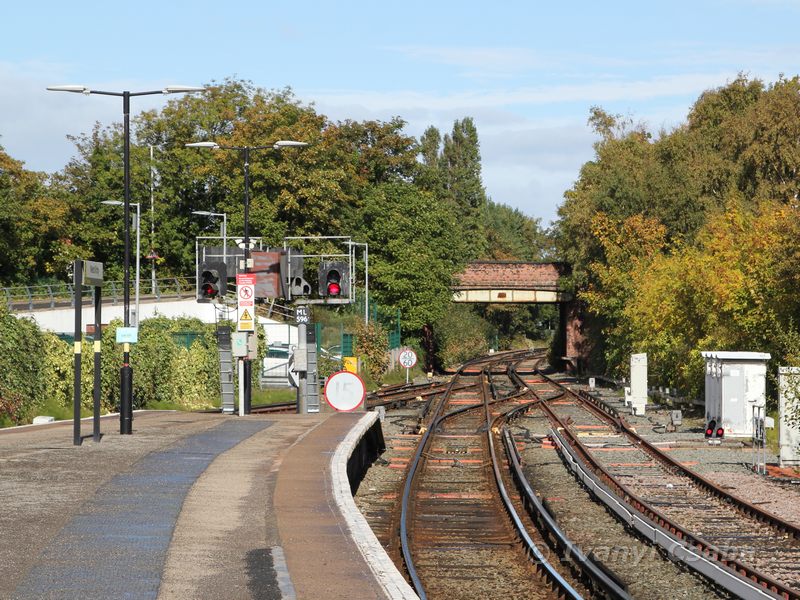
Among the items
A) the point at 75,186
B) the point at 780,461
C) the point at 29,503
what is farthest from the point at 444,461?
the point at 75,186

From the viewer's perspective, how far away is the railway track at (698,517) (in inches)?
514

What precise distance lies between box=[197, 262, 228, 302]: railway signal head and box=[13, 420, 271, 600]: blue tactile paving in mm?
9478

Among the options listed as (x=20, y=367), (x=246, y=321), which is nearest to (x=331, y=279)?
(x=246, y=321)

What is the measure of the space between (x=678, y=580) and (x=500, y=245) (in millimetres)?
134036

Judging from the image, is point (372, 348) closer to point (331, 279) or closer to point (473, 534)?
point (331, 279)

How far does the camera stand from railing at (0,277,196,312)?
6122 cm

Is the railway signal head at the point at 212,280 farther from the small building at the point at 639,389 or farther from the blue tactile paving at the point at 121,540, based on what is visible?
the small building at the point at 639,389

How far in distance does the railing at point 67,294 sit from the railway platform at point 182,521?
37564mm

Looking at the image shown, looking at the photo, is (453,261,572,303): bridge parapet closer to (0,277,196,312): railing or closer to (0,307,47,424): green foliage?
(0,277,196,312): railing

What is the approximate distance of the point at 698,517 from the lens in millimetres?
17641

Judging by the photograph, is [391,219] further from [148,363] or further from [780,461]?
[780,461]

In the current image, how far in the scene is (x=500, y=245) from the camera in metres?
146

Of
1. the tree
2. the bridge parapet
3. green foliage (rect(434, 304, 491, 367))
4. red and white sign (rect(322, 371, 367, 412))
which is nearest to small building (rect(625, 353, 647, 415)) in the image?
red and white sign (rect(322, 371, 367, 412))

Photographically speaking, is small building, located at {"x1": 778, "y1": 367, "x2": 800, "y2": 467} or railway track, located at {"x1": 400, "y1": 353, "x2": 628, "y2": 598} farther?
small building, located at {"x1": 778, "y1": 367, "x2": 800, "y2": 467}
